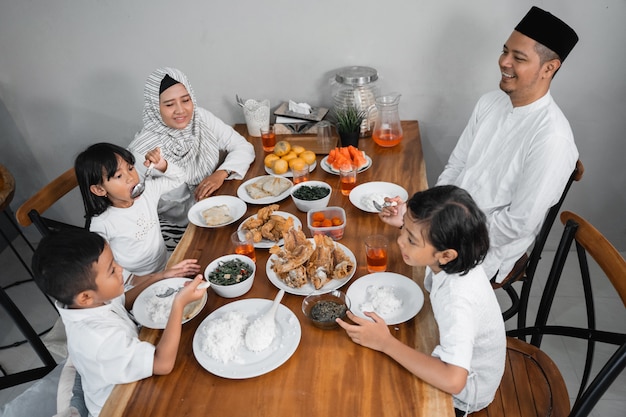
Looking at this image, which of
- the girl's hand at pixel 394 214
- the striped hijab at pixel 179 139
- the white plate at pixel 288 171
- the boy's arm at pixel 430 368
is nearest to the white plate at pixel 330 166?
the white plate at pixel 288 171

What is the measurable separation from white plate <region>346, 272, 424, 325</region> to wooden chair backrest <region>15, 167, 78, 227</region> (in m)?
1.32

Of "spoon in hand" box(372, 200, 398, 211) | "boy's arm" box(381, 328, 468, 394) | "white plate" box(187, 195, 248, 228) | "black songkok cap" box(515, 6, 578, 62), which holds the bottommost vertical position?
"white plate" box(187, 195, 248, 228)

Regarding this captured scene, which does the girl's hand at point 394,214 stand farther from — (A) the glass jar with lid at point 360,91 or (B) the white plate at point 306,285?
(A) the glass jar with lid at point 360,91

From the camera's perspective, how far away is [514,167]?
5.95ft

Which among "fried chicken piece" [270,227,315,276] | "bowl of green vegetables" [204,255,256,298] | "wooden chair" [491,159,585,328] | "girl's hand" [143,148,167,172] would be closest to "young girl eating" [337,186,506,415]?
"fried chicken piece" [270,227,315,276]

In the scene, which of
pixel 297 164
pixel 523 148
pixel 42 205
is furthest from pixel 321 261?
pixel 42 205

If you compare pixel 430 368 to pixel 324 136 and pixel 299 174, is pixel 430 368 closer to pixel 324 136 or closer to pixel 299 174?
pixel 299 174

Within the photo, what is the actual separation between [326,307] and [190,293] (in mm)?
394

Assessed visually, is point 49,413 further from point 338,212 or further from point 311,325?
point 338,212

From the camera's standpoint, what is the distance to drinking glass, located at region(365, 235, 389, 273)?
4.75ft

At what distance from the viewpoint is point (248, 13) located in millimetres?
2373

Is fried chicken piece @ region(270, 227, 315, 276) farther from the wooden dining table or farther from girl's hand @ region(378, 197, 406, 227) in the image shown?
girl's hand @ region(378, 197, 406, 227)

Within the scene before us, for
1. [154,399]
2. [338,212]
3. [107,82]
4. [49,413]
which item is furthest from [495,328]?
[107,82]

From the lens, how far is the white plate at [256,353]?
1.16 metres
